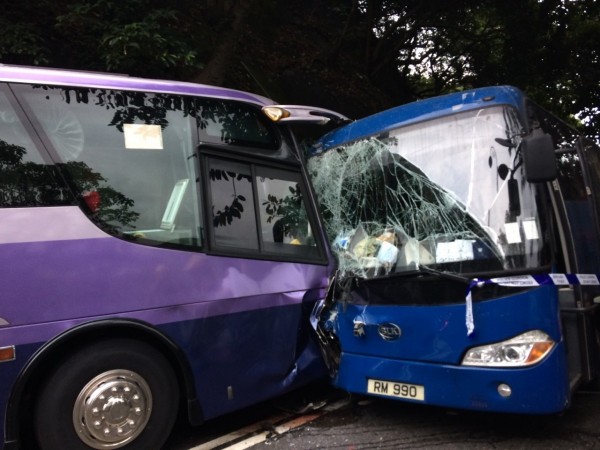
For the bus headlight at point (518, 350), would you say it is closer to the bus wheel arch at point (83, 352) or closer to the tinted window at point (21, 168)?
the bus wheel arch at point (83, 352)

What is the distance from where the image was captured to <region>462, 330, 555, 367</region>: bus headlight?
3.15 m

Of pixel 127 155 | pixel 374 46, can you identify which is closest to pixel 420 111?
pixel 127 155

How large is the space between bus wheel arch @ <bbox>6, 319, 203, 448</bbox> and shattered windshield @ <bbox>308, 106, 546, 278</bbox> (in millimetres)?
1451

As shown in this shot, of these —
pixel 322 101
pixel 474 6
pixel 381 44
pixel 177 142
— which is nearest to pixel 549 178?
pixel 177 142

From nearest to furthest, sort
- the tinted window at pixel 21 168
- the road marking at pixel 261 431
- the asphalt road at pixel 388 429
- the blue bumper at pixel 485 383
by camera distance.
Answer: the tinted window at pixel 21 168
the blue bumper at pixel 485 383
the asphalt road at pixel 388 429
the road marking at pixel 261 431

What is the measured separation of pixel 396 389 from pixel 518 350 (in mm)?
871

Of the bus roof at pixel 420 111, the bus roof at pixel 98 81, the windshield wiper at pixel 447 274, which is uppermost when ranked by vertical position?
the bus roof at pixel 98 81

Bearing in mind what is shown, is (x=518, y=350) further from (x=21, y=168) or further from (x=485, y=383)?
(x=21, y=168)

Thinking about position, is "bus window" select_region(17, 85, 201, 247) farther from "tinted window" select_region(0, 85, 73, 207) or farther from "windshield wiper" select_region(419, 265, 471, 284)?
"windshield wiper" select_region(419, 265, 471, 284)

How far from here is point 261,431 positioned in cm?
389

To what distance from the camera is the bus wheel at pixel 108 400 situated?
3.00m

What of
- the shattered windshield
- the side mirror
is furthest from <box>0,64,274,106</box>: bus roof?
the side mirror

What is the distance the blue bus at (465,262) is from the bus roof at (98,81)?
132 centimetres

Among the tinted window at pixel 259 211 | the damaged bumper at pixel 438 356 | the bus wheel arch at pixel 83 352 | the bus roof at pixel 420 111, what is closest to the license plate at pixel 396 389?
the damaged bumper at pixel 438 356
